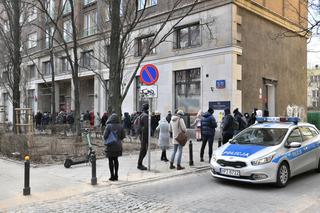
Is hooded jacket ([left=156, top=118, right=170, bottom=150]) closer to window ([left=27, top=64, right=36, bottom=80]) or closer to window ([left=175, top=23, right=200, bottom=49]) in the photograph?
window ([left=175, top=23, right=200, bottom=49])

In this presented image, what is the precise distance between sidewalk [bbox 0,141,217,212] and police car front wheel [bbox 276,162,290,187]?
2.95 meters

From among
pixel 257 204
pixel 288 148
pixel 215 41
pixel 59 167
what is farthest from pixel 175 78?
pixel 257 204

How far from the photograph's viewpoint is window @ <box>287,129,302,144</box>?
9.28 meters

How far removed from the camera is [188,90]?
935 inches

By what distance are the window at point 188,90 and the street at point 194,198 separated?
46.2 ft

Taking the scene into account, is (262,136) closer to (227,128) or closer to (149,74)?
(227,128)

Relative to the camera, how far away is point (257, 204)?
711cm

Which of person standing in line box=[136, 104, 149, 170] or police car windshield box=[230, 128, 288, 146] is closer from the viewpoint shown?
police car windshield box=[230, 128, 288, 146]

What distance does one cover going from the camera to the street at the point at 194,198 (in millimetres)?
6844

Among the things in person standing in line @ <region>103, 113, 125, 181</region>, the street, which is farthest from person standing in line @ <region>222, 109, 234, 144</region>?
person standing in line @ <region>103, 113, 125, 181</region>

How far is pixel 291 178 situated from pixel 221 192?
8.64 ft

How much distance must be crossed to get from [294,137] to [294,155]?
60 centimetres

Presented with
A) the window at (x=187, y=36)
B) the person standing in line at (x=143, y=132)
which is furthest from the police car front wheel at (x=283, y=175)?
the window at (x=187, y=36)

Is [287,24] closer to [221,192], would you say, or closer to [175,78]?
[175,78]
